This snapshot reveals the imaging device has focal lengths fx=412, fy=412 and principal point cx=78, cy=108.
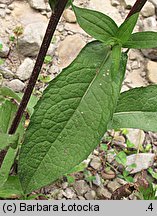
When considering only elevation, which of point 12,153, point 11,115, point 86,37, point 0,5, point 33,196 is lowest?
point 33,196

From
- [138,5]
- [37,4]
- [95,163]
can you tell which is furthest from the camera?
[37,4]

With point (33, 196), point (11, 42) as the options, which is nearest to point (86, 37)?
point (11, 42)

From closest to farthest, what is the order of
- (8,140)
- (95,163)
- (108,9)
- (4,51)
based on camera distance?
(8,140) < (95,163) < (4,51) < (108,9)

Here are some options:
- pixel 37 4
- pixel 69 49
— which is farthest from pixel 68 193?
pixel 37 4

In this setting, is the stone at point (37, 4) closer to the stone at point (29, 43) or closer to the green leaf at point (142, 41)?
the stone at point (29, 43)

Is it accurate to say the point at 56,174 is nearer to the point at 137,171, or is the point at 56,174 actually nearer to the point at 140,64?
the point at 137,171

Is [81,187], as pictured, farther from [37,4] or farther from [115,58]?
[37,4]

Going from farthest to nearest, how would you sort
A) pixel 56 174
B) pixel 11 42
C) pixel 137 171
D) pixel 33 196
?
pixel 11 42 < pixel 137 171 < pixel 33 196 < pixel 56 174
